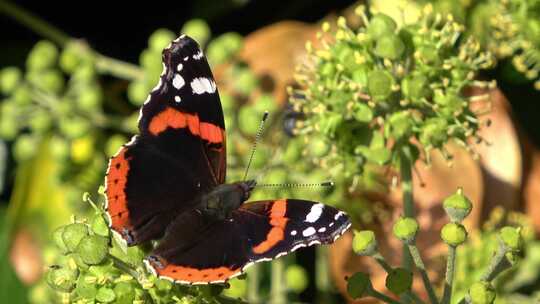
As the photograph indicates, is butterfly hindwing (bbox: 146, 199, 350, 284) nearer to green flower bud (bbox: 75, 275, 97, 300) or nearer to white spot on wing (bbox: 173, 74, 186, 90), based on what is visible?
green flower bud (bbox: 75, 275, 97, 300)

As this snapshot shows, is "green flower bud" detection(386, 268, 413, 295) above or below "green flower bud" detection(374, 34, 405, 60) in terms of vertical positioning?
below

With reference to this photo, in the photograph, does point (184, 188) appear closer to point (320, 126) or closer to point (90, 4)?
point (320, 126)

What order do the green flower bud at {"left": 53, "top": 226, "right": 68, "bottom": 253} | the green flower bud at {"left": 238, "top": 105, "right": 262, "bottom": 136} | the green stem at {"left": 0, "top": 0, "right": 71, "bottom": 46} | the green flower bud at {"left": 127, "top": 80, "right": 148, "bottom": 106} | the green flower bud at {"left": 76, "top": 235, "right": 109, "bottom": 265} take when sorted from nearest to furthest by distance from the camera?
the green flower bud at {"left": 76, "top": 235, "right": 109, "bottom": 265} < the green flower bud at {"left": 53, "top": 226, "right": 68, "bottom": 253} < the green flower bud at {"left": 238, "top": 105, "right": 262, "bottom": 136} < the green flower bud at {"left": 127, "top": 80, "right": 148, "bottom": 106} < the green stem at {"left": 0, "top": 0, "right": 71, "bottom": 46}

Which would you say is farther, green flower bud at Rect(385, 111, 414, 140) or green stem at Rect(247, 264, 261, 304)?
green stem at Rect(247, 264, 261, 304)

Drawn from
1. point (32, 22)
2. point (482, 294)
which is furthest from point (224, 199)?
point (32, 22)

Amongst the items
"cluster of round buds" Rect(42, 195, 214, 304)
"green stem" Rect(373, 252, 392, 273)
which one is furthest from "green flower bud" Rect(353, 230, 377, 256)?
"cluster of round buds" Rect(42, 195, 214, 304)
